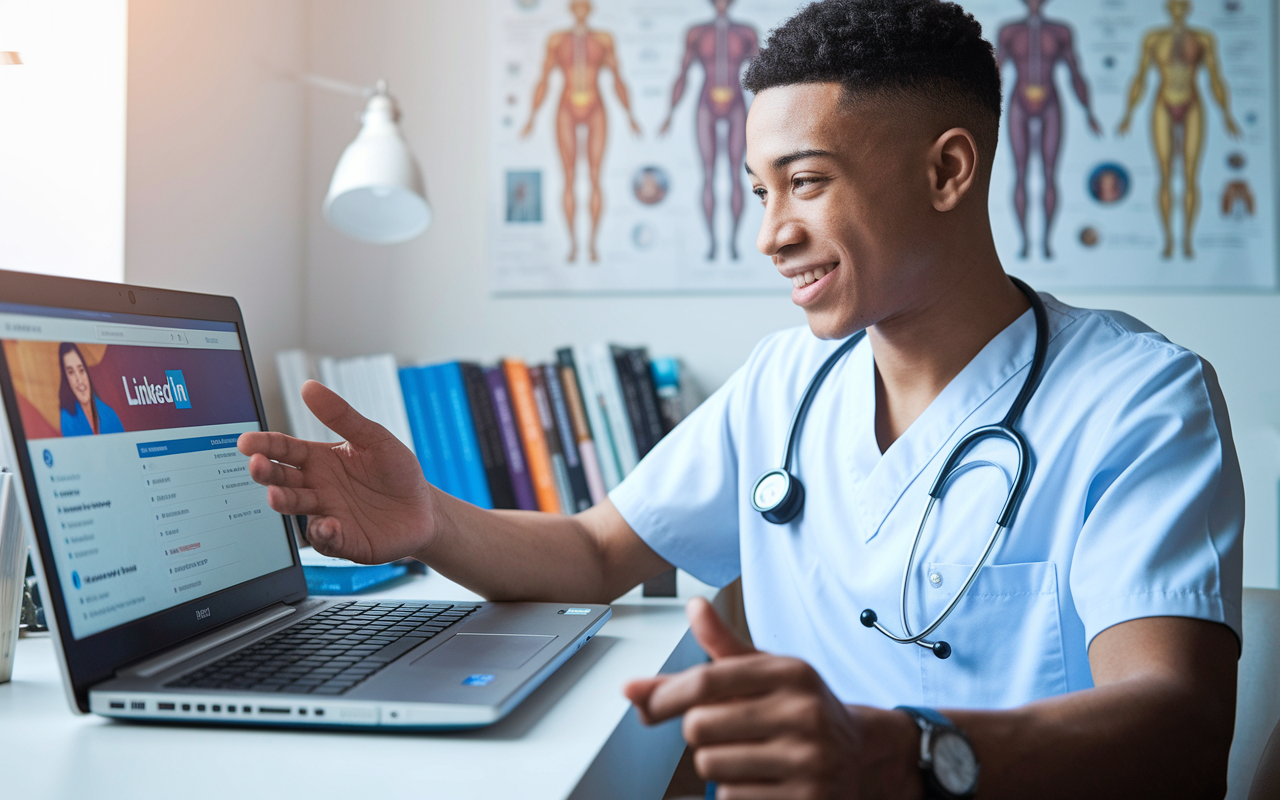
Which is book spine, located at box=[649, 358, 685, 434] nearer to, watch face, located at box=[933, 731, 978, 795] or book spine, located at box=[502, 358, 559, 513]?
book spine, located at box=[502, 358, 559, 513]

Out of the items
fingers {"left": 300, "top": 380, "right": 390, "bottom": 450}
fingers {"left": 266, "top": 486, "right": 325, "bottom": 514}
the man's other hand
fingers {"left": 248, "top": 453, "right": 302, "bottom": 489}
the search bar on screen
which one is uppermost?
the search bar on screen

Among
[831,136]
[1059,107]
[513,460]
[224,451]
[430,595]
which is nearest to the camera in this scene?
[224,451]

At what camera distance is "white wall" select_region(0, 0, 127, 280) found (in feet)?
3.95

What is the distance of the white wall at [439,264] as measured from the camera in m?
1.80

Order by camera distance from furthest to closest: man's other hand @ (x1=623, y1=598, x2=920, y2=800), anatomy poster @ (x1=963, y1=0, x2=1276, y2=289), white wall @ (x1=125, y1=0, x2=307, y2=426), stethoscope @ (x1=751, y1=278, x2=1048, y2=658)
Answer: anatomy poster @ (x1=963, y1=0, x2=1276, y2=289), white wall @ (x1=125, y1=0, x2=307, y2=426), stethoscope @ (x1=751, y1=278, x2=1048, y2=658), man's other hand @ (x1=623, y1=598, x2=920, y2=800)

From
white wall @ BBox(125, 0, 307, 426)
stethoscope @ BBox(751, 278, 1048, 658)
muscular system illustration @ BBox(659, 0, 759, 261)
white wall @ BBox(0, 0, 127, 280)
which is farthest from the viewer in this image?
muscular system illustration @ BBox(659, 0, 759, 261)

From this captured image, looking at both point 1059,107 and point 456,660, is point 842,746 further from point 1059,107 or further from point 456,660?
point 1059,107

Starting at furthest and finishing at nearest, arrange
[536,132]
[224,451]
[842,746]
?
1. [536,132]
2. [224,451]
3. [842,746]

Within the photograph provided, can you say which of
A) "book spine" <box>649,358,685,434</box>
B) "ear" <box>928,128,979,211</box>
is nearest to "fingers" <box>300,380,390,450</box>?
"ear" <box>928,128,979,211</box>

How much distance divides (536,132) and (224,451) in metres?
1.22

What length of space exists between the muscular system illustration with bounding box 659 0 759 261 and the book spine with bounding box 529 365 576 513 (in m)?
0.45

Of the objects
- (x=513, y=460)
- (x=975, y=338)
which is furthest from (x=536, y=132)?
(x=975, y=338)

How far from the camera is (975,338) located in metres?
0.96

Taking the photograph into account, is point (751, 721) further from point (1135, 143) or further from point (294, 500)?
point (1135, 143)
